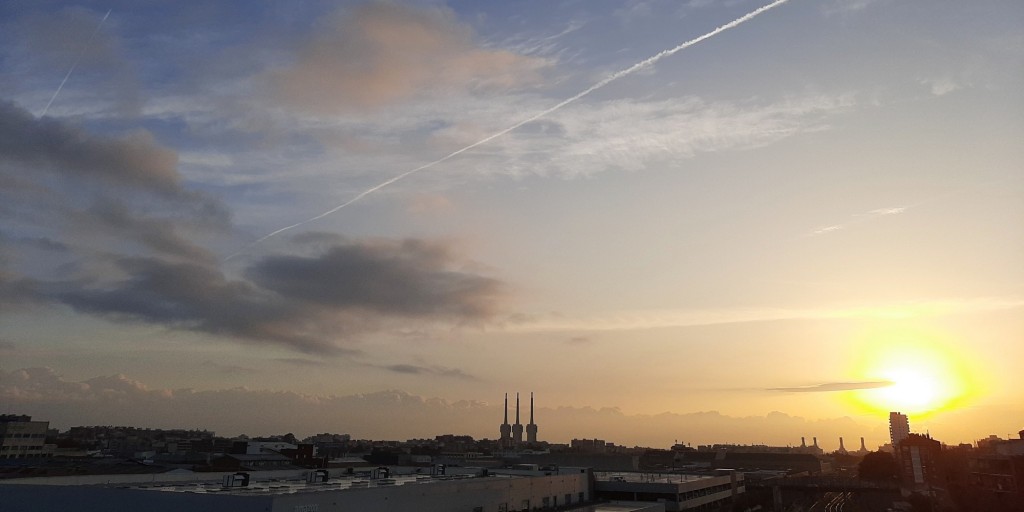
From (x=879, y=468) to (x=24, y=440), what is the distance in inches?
8352

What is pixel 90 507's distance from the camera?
36312 mm

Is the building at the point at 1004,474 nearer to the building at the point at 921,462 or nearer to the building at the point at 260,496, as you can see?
the building at the point at 921,462

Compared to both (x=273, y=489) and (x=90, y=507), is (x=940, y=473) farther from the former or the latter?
(x=90, y=507)

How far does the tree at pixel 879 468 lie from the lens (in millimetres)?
150050

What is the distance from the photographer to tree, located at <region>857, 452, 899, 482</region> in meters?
150

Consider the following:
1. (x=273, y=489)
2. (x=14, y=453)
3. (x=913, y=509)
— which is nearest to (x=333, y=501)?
(x=273, y=489)

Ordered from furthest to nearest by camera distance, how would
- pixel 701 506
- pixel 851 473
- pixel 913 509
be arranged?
1. pixel 851 473
2. pixel 913 509
3. pixel 701 506

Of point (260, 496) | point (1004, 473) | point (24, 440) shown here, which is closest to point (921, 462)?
point (1004, 473)

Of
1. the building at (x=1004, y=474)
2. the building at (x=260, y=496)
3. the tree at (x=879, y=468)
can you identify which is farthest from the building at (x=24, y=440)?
the tree at (x=879, y=468)

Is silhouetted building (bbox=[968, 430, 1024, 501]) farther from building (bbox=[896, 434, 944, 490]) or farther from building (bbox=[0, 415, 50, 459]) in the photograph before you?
building (bbox=[0, 415, 50, 459])

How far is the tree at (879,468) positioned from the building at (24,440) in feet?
654

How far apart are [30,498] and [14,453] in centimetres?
13936

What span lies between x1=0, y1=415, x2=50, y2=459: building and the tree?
199 metres

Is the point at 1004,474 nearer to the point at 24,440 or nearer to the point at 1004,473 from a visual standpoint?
the point at 1004,473
